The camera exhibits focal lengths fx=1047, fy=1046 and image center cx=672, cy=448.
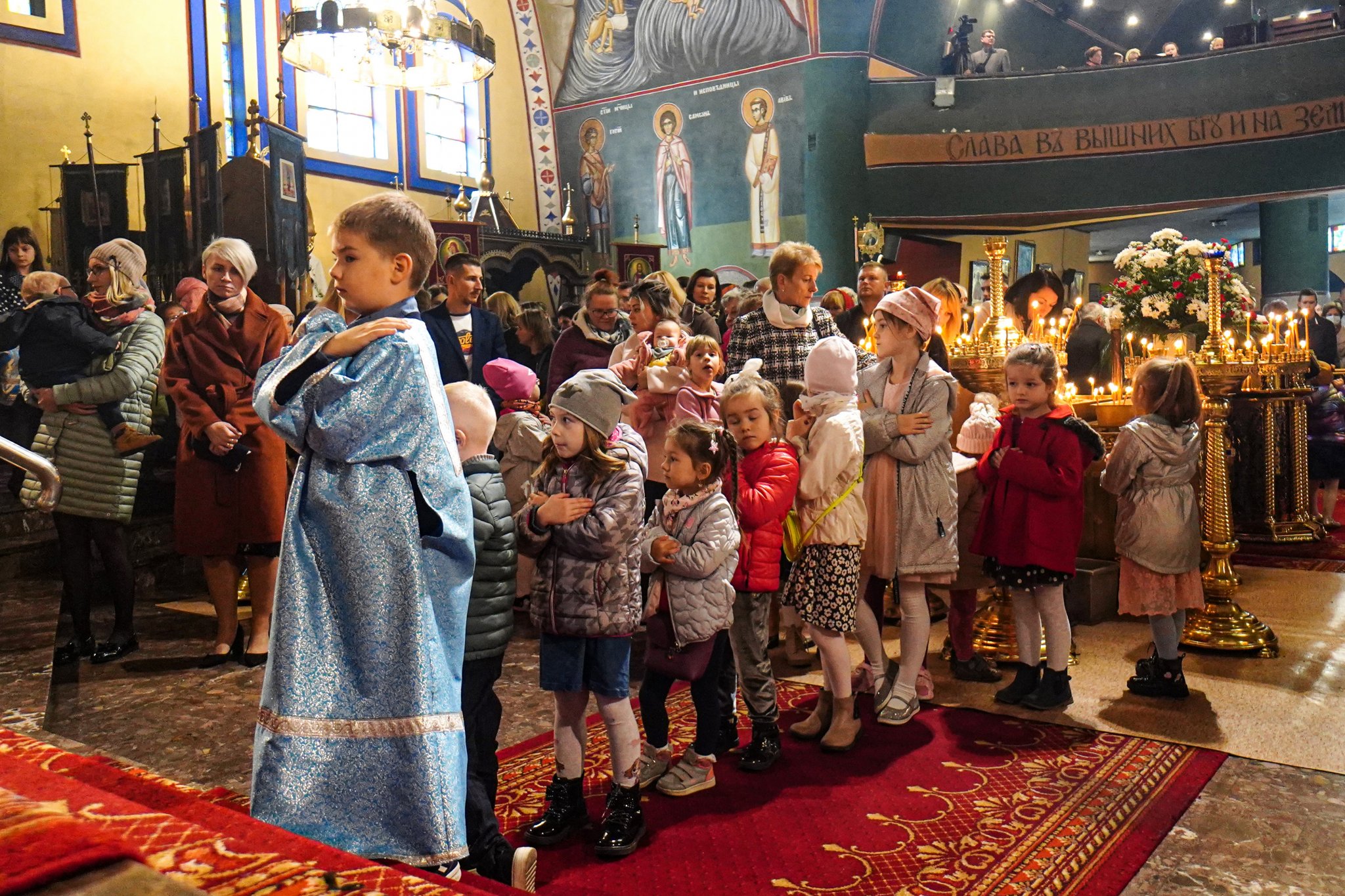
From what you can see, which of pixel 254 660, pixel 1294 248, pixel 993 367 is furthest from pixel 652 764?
pixel 1294 248

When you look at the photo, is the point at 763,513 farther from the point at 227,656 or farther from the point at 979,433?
the point at 227,656

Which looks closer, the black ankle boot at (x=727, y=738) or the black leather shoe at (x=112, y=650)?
the black ankle boot at (x=727, y=738)

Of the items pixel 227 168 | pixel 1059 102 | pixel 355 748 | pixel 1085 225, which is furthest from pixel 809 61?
pixel 355 748

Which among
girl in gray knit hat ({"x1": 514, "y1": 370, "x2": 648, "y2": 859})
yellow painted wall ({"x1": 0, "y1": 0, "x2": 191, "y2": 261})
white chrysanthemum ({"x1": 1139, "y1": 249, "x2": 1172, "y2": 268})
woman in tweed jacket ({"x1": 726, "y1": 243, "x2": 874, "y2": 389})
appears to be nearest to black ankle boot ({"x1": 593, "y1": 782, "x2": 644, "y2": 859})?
girl in gray knit hat ({"x1": 514, "y1": 370, "x2": 648, "y2": 859})

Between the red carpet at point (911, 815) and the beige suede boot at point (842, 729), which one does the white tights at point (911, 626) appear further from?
the beige suede boot at point (842, 729)

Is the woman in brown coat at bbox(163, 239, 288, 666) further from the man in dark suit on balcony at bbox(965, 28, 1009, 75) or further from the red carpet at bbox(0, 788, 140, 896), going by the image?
the man in dark suit on balcony at bbox(965, 28, 1009, 75)

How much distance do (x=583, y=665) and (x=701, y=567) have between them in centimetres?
43

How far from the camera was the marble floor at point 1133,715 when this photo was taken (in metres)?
2.55

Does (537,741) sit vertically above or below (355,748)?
below

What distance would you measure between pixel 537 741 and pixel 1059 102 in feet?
43.4

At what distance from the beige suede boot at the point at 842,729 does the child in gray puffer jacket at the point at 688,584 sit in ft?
1.49

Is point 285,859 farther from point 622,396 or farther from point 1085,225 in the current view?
point 1085,225

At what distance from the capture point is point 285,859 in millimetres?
1282

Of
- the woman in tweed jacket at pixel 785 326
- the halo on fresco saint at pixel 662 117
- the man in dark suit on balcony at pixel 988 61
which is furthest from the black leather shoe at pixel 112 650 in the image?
the man in dark suit on balcony at pixel 988 61
